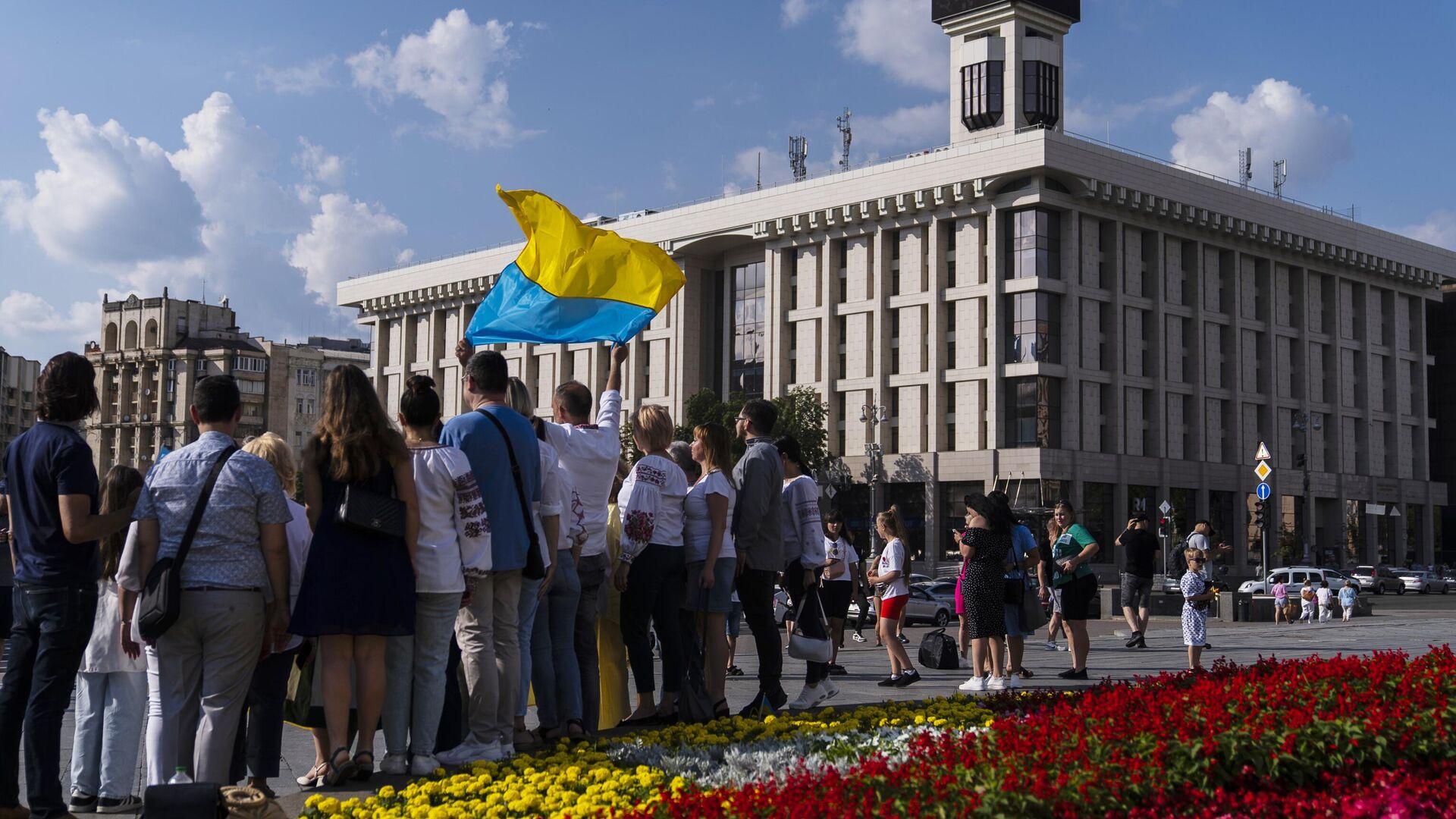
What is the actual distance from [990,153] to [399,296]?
43281 millimetres

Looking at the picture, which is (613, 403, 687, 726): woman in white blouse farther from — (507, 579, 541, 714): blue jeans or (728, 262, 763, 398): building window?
(728, 262, 763, 398): building window

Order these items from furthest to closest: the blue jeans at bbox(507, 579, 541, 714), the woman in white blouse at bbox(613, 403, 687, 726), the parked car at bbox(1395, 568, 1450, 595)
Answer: the parked car at bbox(1395, 568, 1450, 595), the woman in white blouse at bbox(613, 403, 687, 726), the blue jeans at bbox(507, 579, 541, 714)

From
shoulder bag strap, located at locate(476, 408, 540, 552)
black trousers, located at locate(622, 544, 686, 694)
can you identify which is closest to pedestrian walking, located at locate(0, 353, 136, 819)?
shoulder bag strap, located at locate(476, 408, 540, 552)

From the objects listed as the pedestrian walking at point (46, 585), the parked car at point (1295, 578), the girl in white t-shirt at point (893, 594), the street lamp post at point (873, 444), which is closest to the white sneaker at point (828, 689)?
the girl in white t-shirt at point (893, 594)

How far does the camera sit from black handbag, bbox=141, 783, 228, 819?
5.47 meters

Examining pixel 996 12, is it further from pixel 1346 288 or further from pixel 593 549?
pixel 593 549

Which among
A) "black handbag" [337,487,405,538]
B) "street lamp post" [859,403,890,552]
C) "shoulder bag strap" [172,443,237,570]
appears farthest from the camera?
"street lamp post" [859,403,890,552]

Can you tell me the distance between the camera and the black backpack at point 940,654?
15.0 m

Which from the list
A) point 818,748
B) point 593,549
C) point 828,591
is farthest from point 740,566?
point 828,591

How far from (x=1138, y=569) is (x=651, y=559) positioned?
1046 centimetres

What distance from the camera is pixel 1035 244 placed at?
6538 centimetres

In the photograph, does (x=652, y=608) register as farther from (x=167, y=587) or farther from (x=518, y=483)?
(x=167, y=587)

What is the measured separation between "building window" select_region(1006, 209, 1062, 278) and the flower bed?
58.9 meters

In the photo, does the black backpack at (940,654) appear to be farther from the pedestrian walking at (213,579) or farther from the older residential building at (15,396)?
the older residential building at (15,396)
